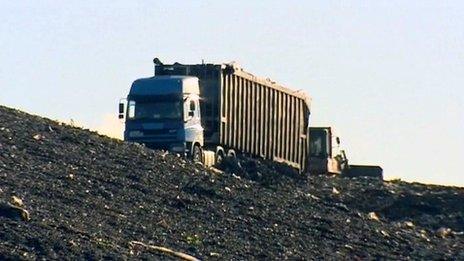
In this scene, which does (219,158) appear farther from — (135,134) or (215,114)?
(135,134)

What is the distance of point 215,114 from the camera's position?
43.2 meters

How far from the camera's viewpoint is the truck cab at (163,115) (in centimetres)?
4084

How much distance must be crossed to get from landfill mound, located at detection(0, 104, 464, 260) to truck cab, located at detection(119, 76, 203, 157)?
2690 mm

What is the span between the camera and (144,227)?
24578mm

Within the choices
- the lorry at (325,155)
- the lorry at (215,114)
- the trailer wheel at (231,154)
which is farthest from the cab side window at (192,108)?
the lorry at (325,155)

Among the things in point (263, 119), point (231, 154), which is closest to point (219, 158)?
point (231, 154)

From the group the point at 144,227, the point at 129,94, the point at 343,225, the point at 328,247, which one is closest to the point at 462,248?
the point at 343,225

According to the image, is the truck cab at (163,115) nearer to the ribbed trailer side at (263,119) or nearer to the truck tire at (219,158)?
the truck tire at (219,158)

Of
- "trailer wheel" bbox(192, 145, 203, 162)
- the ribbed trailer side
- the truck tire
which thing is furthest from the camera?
the ribbed trailer side

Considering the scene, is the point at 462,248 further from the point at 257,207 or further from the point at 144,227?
the point at 144,227

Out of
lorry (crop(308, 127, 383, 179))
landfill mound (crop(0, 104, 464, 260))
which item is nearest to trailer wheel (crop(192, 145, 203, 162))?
landfill mound (crop(0, 104, 464, 260))

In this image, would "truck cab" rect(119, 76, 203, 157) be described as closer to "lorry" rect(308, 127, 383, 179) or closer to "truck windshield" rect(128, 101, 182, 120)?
"truck windshield" rect(128, 101, 182, 120)

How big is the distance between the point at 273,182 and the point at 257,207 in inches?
277

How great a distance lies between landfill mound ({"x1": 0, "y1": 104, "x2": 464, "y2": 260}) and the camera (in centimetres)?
2245
